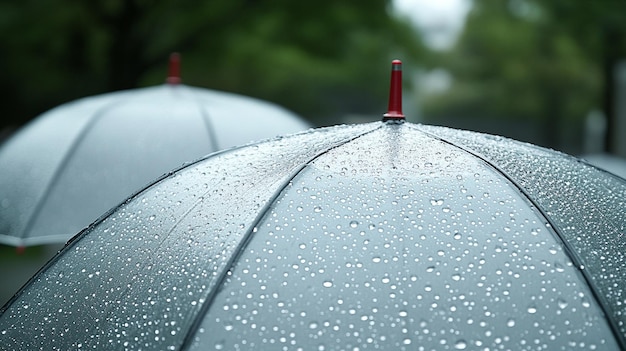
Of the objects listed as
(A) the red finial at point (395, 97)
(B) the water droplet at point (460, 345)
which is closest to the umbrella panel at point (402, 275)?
(B) the water droplet at point (460, 345)

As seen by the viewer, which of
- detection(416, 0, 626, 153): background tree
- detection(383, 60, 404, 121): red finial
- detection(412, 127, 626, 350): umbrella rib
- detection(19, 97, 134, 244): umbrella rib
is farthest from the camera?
detection(416, 0, 626, 153): background tree

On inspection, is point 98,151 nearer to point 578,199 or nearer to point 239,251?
point 239,251

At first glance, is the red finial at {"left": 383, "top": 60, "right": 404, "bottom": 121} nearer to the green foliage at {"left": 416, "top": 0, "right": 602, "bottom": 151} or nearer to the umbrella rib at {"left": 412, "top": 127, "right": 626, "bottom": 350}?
the umbrella rib at {"left": 412, "top": 127, "right": 626, "bottom": 350}

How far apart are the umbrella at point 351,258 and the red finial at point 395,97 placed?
0.06m

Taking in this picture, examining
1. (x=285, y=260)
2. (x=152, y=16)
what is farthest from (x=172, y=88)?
(x=152, y=16)

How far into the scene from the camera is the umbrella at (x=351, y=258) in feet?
5.84

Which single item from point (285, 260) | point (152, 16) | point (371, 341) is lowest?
point (371, 341)

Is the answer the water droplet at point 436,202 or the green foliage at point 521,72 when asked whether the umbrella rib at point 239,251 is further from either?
the green foliage at point 521,72

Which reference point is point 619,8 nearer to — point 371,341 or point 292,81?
point 292,81

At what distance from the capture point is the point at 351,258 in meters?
1.87

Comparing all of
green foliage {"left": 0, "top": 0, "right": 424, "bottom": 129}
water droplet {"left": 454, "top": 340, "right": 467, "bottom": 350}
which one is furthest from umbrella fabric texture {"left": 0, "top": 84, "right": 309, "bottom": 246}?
green foliage {"left": 0, "top": 0, "right": 424, "bottom": 129}

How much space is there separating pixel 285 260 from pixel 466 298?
1.27 ft

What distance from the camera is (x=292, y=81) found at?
16891 mm

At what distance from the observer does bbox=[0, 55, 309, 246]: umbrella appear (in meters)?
4.12
